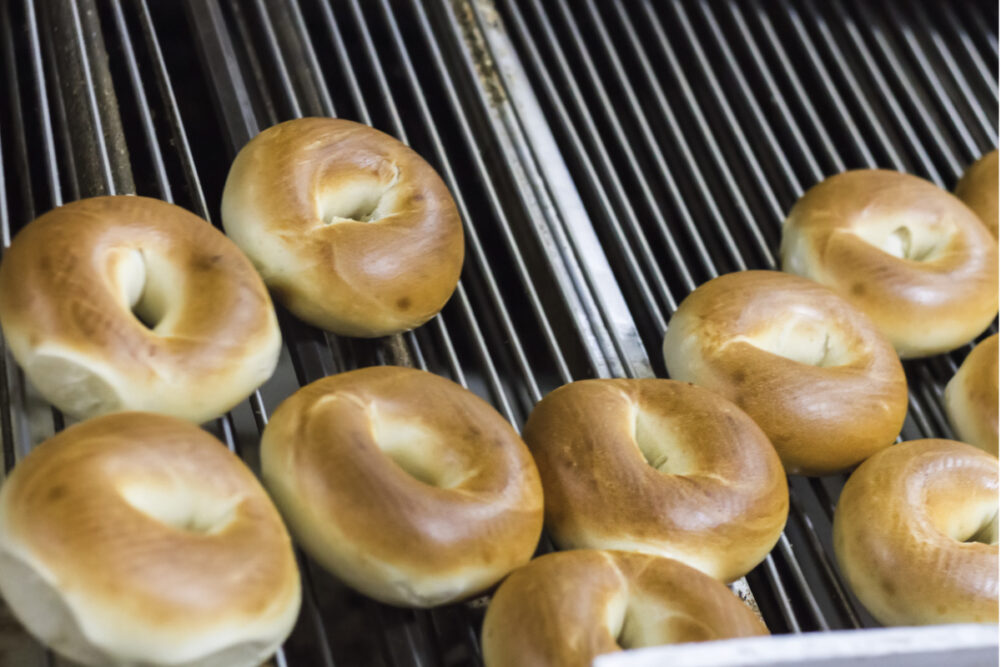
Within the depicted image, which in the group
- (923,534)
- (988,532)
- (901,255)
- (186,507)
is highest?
(186,507)

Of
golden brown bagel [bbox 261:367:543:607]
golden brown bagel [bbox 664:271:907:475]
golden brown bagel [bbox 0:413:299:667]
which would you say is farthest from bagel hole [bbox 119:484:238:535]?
golden brown bagel [bbox 664:271:907:475]

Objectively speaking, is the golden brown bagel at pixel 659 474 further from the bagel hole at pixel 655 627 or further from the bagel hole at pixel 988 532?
A: the bagel hole at pixel 988 532

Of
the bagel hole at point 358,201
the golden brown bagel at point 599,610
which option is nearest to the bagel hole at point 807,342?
the golden brown bagel at point 599,610

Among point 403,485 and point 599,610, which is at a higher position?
point 403,485

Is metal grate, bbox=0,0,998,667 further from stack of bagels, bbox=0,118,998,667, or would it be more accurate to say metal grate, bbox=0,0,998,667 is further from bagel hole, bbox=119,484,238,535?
bagel hole, bbox=119,484,238,535

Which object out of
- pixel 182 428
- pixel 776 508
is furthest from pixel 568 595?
pixel 182 428

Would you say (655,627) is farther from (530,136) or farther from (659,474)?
(530,136)

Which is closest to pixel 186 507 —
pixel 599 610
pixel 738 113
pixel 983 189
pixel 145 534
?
pixel 145 534
